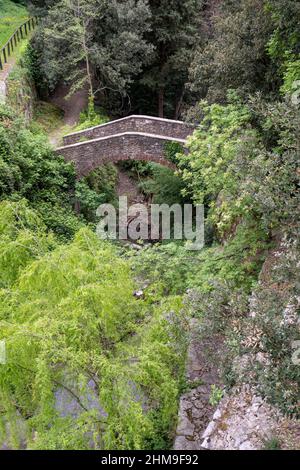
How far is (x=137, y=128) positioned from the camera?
1672cm

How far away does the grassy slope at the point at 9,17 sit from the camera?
2442cm

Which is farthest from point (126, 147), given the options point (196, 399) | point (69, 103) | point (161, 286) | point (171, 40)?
point (196, 399)

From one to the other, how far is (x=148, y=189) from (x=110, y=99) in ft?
21.3

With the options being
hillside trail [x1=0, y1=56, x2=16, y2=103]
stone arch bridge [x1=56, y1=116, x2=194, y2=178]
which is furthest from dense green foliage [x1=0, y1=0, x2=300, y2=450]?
hillside trail [x1=0, y1=56, x2=16, y2=103]

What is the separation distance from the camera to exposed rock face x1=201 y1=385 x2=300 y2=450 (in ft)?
21.5

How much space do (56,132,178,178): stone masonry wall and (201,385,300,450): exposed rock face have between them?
375 inches

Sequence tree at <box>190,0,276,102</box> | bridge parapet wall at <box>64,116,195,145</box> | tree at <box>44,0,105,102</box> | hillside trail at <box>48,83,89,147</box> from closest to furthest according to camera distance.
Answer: tree at <box>190,0,276,102</box>, bridge parapet wall at <box>64,116,195,145</box>, tree at <box>44,0,105,102</box>, hillside trail at <box>48,83,89,147</box>

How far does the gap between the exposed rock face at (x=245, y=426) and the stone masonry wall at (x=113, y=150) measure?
9.52 m

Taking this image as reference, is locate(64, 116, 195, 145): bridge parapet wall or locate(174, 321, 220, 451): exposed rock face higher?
locate(64, 116, 195, 145): bridge parapet wall

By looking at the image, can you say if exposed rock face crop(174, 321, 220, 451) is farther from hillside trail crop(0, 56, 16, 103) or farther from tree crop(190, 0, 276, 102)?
hillside trail crop(0, 56, 16, 103)

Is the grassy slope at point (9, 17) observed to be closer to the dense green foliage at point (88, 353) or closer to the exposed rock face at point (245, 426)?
the dense green foliage at point (88, 353)

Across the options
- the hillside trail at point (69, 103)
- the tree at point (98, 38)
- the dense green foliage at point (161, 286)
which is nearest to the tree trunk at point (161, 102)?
the tree at point (98, 38)

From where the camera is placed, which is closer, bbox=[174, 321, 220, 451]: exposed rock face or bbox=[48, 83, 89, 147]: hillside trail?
bbox=[174, 321, 220, 451]: exposed rock face

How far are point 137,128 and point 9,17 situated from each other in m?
16.8
